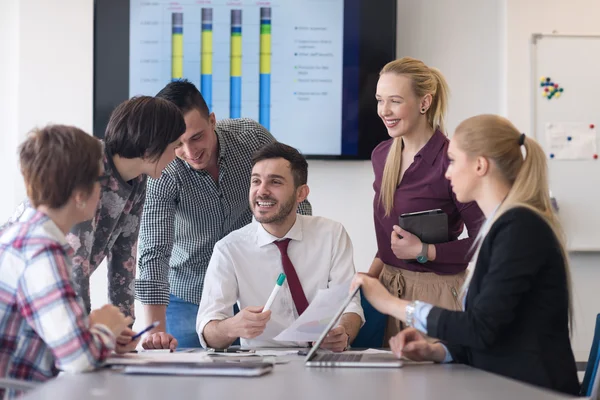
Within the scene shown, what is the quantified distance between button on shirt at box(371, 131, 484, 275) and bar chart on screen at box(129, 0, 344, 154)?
1319mm

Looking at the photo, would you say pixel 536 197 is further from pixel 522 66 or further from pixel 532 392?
pixel 522 66

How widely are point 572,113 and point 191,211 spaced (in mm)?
2065

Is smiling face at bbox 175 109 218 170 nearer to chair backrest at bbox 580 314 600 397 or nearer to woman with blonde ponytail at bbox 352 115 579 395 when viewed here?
woman with blonde ponytail at bbox 352 115 579 395

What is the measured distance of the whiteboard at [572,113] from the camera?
3.85 m

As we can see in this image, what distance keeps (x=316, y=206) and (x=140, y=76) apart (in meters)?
1.09

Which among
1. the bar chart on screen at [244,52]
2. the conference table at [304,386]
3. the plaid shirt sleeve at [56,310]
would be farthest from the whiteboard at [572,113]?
the plaid shirt sleeve at [56,310]

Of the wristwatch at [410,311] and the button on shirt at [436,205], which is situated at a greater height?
the button on shirt at [436,205]

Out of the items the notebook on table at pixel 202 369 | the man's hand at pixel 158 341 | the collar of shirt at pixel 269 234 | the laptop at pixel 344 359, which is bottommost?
the man's hand at pixel 158 341

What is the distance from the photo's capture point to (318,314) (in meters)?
1.92

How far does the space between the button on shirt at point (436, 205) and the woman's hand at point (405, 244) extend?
7 cm

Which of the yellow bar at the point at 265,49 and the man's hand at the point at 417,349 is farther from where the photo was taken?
the yellow bar at the point at 265,49

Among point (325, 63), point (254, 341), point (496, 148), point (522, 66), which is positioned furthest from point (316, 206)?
point (496, 148)

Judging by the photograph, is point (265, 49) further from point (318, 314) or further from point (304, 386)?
point (304, 386)

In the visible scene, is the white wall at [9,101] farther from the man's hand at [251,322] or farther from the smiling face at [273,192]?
the man's hand at [251,322]
